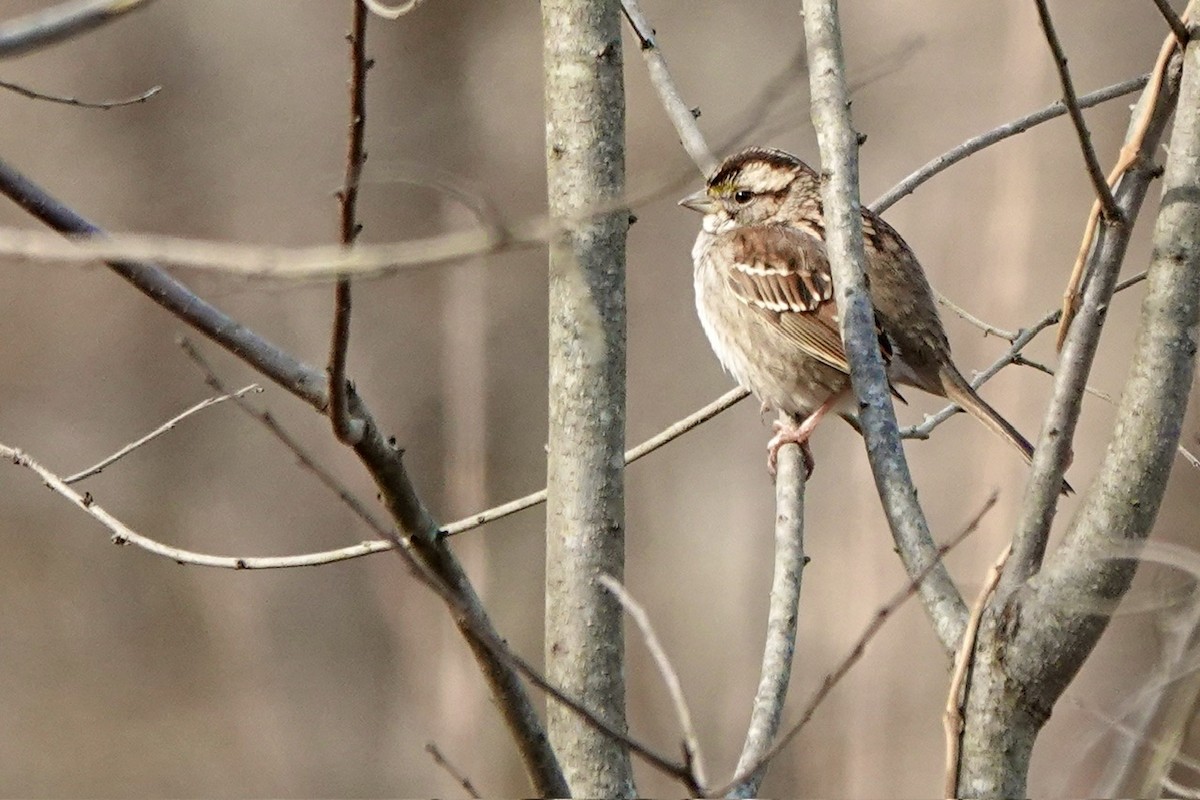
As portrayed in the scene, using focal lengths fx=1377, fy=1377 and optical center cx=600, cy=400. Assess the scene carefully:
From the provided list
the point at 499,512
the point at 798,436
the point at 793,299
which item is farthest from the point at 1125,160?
the point at 793,299

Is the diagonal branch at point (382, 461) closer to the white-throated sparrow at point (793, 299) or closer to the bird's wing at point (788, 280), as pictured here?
the white-throated sparrow at point (793, 299)

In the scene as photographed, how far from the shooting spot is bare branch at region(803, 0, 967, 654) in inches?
88.0

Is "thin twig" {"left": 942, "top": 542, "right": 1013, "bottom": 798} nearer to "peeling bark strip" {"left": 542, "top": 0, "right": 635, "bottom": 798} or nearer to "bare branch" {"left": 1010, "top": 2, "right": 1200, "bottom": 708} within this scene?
"bare branch" {"left": 1010, "top": 2, "right": 1200, "bottom": 708}

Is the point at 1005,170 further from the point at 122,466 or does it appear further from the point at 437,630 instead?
the point at 122,466

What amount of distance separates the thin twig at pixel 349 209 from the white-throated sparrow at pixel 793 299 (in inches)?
82.7

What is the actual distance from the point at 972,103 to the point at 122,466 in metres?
4.51

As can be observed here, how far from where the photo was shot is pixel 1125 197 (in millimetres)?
2162

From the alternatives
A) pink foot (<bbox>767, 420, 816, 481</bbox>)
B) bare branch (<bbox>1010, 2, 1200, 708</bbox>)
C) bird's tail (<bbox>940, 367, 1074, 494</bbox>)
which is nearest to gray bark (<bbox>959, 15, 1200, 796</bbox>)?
bare branch (<bbox>1010, 2, 1200, 708</bbox>)

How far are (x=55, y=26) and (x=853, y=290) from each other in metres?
1.70

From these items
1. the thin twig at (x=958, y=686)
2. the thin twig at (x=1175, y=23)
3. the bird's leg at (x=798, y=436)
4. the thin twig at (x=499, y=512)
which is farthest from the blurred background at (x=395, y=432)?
the thin twig at (x=958, y=686)

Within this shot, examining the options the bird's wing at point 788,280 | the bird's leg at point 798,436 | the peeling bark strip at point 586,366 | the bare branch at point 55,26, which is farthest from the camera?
the bird's wing at point 788,280

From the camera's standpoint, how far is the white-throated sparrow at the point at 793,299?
4.21 metres

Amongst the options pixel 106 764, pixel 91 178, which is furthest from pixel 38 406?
pixel 106 764

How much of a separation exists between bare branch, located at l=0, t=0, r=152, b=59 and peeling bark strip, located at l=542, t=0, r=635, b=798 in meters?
1.37
